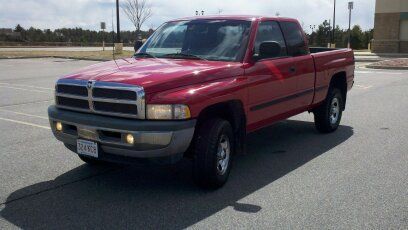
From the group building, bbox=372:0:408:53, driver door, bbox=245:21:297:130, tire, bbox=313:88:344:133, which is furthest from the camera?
building, bbox=372:0:408:53

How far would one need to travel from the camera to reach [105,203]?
4.64 metres

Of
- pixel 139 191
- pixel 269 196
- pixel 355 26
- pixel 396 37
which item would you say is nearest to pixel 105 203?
pixel 139 191

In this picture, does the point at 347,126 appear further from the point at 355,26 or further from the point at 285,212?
the point at 355,26

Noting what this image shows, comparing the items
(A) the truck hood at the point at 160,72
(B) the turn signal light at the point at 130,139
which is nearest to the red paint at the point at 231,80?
(A) the truck hood at the point at 160,72

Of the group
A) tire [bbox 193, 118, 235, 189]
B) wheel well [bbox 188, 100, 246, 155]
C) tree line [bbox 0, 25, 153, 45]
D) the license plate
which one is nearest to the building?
tree line [bbox 0, 25, 153, 45]

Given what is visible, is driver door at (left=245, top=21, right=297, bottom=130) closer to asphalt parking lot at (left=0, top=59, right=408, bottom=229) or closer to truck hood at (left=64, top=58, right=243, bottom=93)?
truck hood at (left=64, top=58, right=243, bottom=93)

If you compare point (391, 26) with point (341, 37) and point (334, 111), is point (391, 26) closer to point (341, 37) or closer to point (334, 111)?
point (341, 37)

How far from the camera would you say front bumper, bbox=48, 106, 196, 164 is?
14.5 ft

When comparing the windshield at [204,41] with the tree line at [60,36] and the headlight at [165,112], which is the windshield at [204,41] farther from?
the tree line at [60,36]

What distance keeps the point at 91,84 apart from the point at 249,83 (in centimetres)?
181

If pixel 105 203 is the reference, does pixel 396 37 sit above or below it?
above

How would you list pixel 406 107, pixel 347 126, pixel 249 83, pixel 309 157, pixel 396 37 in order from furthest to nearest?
pixel 396 37 < pixel 406 107 < pixel 347 126 < pixel 309 157 < pixel 249 83

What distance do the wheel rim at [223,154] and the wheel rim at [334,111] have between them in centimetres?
331

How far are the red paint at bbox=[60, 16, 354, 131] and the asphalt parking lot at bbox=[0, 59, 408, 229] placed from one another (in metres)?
0.72
